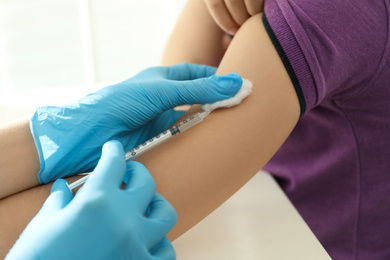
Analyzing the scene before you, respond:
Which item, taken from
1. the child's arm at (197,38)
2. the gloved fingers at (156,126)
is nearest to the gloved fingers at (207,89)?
the gloved fingers at (156,126)

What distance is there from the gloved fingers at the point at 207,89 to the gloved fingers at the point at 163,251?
29cm

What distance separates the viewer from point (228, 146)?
72 cm

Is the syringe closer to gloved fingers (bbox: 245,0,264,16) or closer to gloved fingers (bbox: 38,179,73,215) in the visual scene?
gloved fingers (bbox: 38,179,73,215)

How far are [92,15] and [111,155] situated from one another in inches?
136

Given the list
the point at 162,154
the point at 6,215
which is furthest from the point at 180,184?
the point at 6,215

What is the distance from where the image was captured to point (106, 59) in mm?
3996

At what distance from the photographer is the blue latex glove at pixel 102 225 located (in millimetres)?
526

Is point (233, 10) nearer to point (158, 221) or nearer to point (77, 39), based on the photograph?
point (158, 221)

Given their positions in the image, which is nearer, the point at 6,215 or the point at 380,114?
the point at 6,215

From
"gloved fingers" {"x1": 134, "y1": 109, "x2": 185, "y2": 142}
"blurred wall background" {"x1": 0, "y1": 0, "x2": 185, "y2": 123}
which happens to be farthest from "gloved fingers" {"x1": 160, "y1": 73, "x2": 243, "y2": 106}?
"blurred wall background" {"x1": 0, "y1": 0, "x2": 185, "y2": 123}

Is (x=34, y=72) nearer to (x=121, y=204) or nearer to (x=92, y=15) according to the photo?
(x=92, y=15)

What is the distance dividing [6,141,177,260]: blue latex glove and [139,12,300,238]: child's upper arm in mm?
96

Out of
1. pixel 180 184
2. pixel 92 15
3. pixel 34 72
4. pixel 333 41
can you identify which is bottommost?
pixel 34 72

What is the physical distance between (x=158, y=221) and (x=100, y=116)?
254 mm
